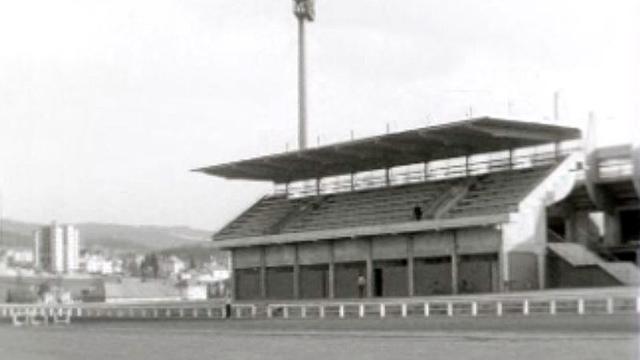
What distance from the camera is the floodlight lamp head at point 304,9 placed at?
7636 centimetres

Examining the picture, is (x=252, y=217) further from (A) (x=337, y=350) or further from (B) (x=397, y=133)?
(A) (x=337, y=350)

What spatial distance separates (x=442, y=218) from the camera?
166 feet

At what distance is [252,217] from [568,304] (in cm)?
3813

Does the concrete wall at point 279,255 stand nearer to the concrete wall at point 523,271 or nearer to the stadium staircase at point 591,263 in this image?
the concrete wall at point 523,271

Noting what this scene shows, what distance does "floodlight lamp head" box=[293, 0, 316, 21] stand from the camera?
7636cm

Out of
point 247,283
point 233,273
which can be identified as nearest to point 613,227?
point 247,283

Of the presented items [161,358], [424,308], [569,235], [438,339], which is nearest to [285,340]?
[438,339]

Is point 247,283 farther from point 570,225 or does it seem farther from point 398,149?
point 570,225

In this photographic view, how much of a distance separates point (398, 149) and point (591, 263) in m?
12.4

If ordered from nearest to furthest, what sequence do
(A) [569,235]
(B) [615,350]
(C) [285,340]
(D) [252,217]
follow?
(B) [615,350], (C) [285,340], (A) [569,235], (D) [252,217]

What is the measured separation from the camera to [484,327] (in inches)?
1021

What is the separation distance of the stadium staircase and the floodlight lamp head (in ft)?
107

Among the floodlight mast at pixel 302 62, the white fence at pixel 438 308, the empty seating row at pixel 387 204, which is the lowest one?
the white fence at pixel 438 308

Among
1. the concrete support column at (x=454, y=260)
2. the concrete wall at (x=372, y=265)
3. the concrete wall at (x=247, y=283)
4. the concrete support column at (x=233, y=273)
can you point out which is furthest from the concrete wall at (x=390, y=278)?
the concrete support column at (x=233, y=273)
